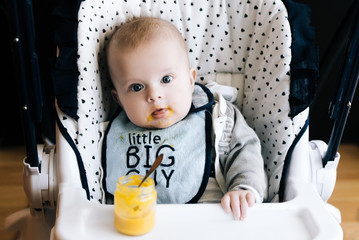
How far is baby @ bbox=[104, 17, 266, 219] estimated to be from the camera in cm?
99

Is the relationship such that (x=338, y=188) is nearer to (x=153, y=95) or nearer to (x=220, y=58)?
(x=220, y=58)

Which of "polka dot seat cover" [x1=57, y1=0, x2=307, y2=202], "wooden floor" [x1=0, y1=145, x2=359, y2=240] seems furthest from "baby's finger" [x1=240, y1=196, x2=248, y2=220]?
"wooden floor" [x1=0, y1=145, x2=359, y2=240]

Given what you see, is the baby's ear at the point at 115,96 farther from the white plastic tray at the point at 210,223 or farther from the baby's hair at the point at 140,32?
the white plastic tray at the point at 210,223

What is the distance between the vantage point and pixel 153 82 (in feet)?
3.26

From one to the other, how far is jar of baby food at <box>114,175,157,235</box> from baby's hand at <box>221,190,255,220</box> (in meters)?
0.16

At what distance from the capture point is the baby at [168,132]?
0.99 metres

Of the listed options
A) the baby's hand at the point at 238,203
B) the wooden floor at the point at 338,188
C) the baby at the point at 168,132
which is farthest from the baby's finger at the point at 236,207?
the wooden floor at the point at 338,188

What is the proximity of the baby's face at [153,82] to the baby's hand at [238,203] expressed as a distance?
0.27 metres

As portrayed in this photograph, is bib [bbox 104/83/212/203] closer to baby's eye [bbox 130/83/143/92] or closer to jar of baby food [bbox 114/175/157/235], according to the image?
baby's eye [bbox 130/83/143/92]

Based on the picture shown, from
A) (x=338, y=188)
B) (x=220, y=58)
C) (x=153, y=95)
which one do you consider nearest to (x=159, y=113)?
(x=153, y=95)

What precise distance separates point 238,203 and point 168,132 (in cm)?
30

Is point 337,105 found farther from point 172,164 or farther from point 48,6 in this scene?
point 48,6

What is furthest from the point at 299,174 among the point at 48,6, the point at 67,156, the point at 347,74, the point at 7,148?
the point at 7,148

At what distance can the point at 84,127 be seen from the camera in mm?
974
